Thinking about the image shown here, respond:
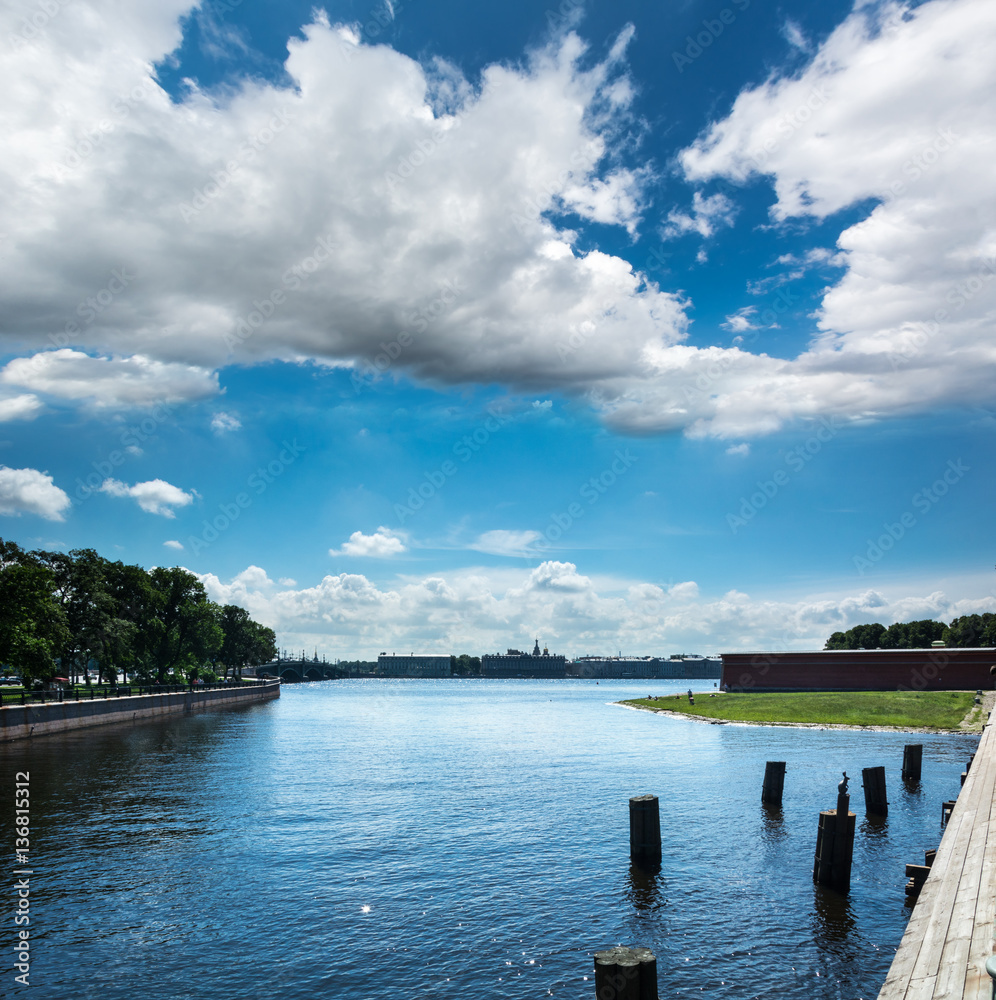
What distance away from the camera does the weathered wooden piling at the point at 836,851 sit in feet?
68.7

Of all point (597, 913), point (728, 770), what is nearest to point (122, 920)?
point (597, 913)

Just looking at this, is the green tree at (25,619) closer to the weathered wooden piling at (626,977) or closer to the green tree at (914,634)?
the weathered wooden piling at (626,977)

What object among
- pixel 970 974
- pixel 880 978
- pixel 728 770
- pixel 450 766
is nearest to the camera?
pixel 970 974

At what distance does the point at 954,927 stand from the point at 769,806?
22.5 metres

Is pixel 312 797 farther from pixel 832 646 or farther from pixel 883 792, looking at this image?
pixel 832 646

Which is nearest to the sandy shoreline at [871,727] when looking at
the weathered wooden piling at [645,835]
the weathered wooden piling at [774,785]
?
the weathered wooden piling at [774,785]

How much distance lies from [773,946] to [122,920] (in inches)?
641

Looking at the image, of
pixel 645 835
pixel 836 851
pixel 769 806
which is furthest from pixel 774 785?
pixel 645 835

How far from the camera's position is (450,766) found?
47438mm

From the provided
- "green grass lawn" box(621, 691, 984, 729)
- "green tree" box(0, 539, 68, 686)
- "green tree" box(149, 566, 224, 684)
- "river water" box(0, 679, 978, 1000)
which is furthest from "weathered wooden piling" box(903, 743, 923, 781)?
"green tree" box(149, 566, 224, 684)

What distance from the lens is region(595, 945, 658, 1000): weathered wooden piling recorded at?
10656mm

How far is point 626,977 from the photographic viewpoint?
10.7 meters

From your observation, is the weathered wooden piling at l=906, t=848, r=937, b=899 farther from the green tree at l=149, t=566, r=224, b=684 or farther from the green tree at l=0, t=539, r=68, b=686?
the green tree at l=149, t=566, r=224, b=684

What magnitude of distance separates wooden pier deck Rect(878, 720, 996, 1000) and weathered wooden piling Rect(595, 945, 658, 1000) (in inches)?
122
